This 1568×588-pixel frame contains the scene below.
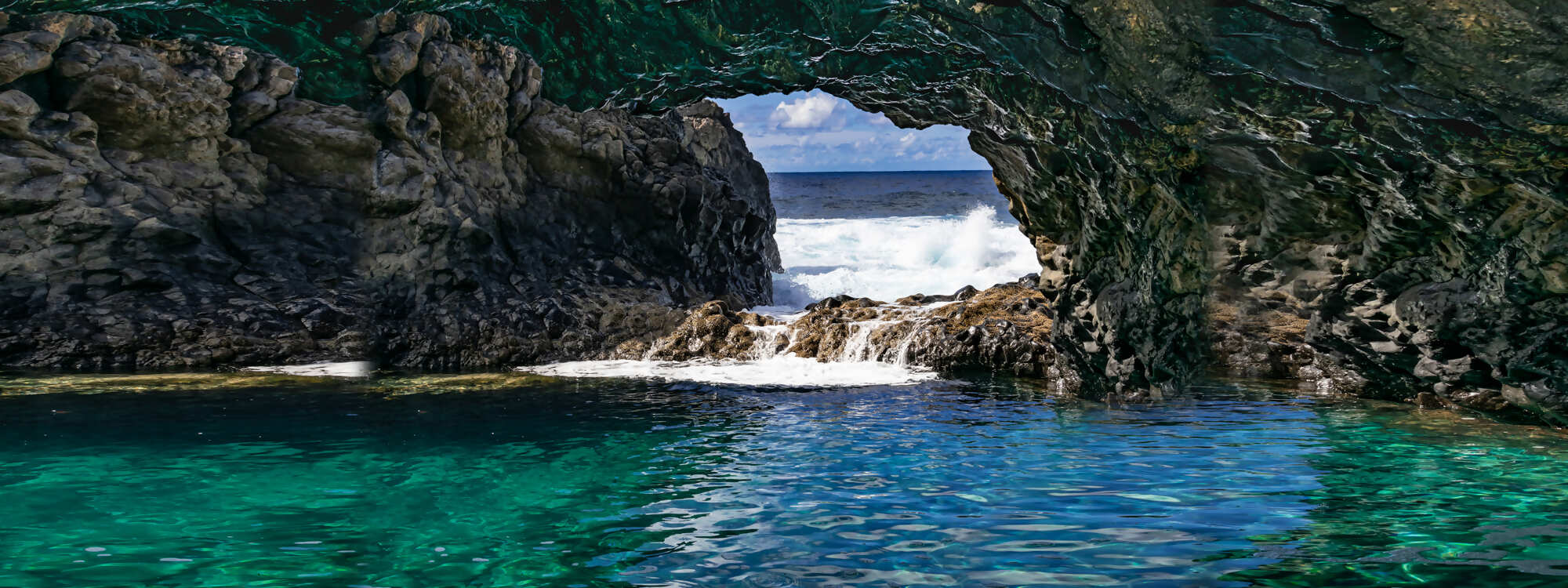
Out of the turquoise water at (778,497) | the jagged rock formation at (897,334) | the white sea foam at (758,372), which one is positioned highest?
the jagged rock formation at (897,334)

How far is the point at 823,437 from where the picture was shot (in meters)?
11.0

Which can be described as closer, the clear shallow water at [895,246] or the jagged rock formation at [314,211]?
the jagged rock formation at [314,211]

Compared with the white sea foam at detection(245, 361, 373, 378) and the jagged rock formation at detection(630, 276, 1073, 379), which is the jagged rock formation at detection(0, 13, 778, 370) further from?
the jagged rock formation at detection(630, 276, 1073, 379)

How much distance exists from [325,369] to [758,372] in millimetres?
7745

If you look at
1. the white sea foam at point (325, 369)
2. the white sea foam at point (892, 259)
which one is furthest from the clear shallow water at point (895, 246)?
the white sea foam at point (325, 369)

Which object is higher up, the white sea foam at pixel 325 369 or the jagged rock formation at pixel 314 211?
the jagged rock formation at pixel 314 211

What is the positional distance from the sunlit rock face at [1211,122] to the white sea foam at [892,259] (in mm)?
19376

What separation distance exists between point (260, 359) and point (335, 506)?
12.9m

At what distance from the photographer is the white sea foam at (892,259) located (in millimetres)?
39594

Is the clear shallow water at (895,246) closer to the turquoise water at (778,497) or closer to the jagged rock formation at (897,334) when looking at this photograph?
the jagged rock formation at (897,334)

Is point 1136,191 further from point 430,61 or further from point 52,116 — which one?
point 52,116

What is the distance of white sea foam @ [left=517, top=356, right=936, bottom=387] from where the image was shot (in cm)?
1688

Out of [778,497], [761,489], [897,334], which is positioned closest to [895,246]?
[897,334]

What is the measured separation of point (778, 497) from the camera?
7883mm
